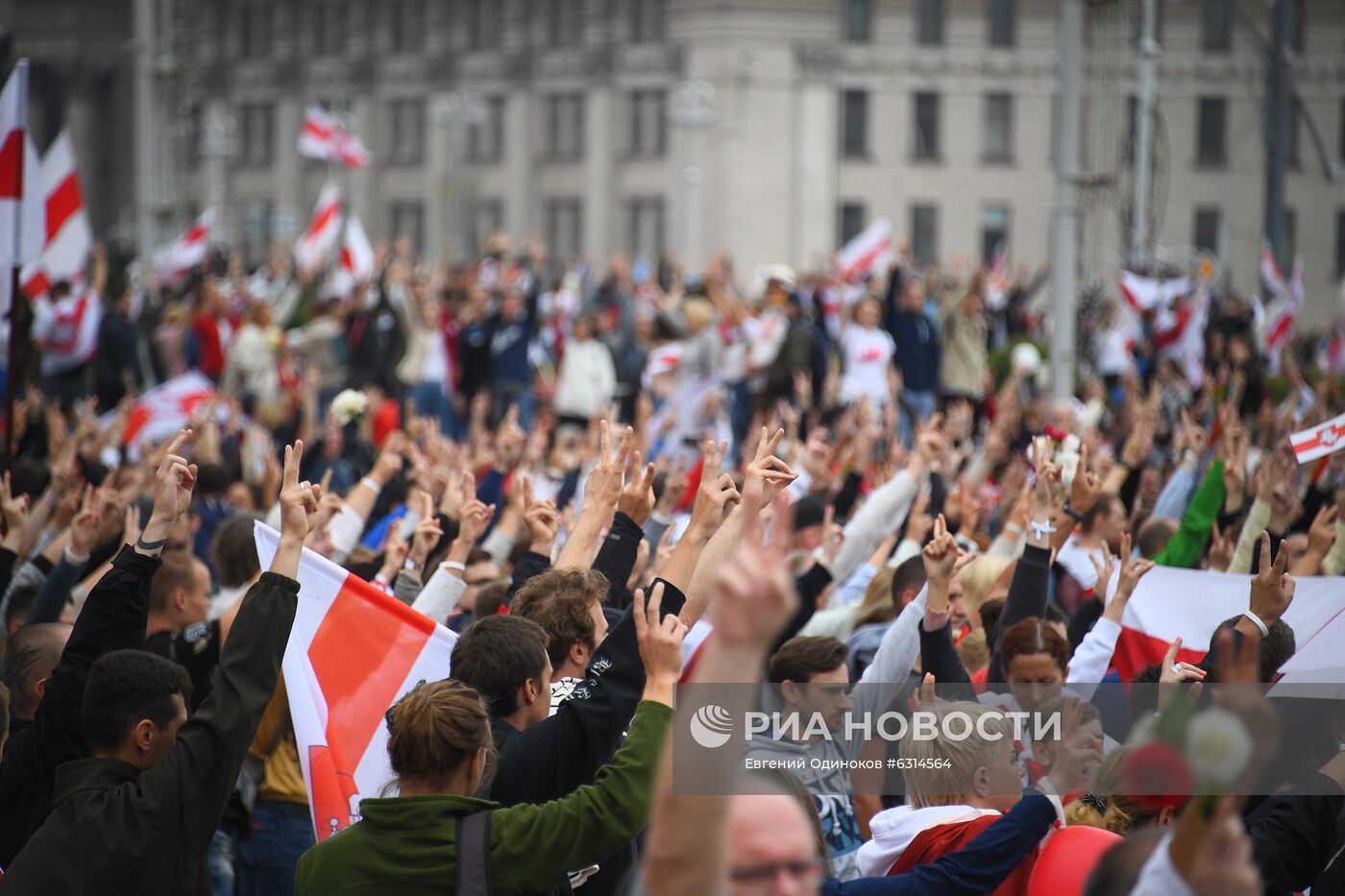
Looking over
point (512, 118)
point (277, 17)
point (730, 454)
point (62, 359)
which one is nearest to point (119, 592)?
point (730, 454)

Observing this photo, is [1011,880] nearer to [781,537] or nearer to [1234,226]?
[781,537]

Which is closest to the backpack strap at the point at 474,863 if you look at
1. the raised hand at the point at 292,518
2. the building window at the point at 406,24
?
the raised hand at the point at 292,518

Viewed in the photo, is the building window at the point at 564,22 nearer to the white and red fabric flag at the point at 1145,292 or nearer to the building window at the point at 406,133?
the building window at the point at 406,133

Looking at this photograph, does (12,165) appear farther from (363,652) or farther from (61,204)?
(363,652)

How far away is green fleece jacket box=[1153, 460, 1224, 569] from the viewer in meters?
7.62

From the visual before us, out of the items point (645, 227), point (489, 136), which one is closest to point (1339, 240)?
point (645, 227)

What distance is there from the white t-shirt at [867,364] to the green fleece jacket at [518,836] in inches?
547

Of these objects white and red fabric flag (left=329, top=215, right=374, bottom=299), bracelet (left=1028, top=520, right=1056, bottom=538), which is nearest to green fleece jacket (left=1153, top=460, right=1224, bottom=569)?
bracelet (left=1028, top=520, right=1056, bottom=538)

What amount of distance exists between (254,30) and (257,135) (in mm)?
4396

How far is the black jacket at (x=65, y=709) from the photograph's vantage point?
4.50 meters

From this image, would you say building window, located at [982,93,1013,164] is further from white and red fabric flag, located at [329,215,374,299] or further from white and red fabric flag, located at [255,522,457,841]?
white and red fabric flag, located at [255,522,457,841]

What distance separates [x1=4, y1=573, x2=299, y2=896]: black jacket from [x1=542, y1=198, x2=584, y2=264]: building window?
6083 centimetres

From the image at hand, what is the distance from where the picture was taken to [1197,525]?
7.68 m

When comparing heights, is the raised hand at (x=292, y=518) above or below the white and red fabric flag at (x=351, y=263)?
above
